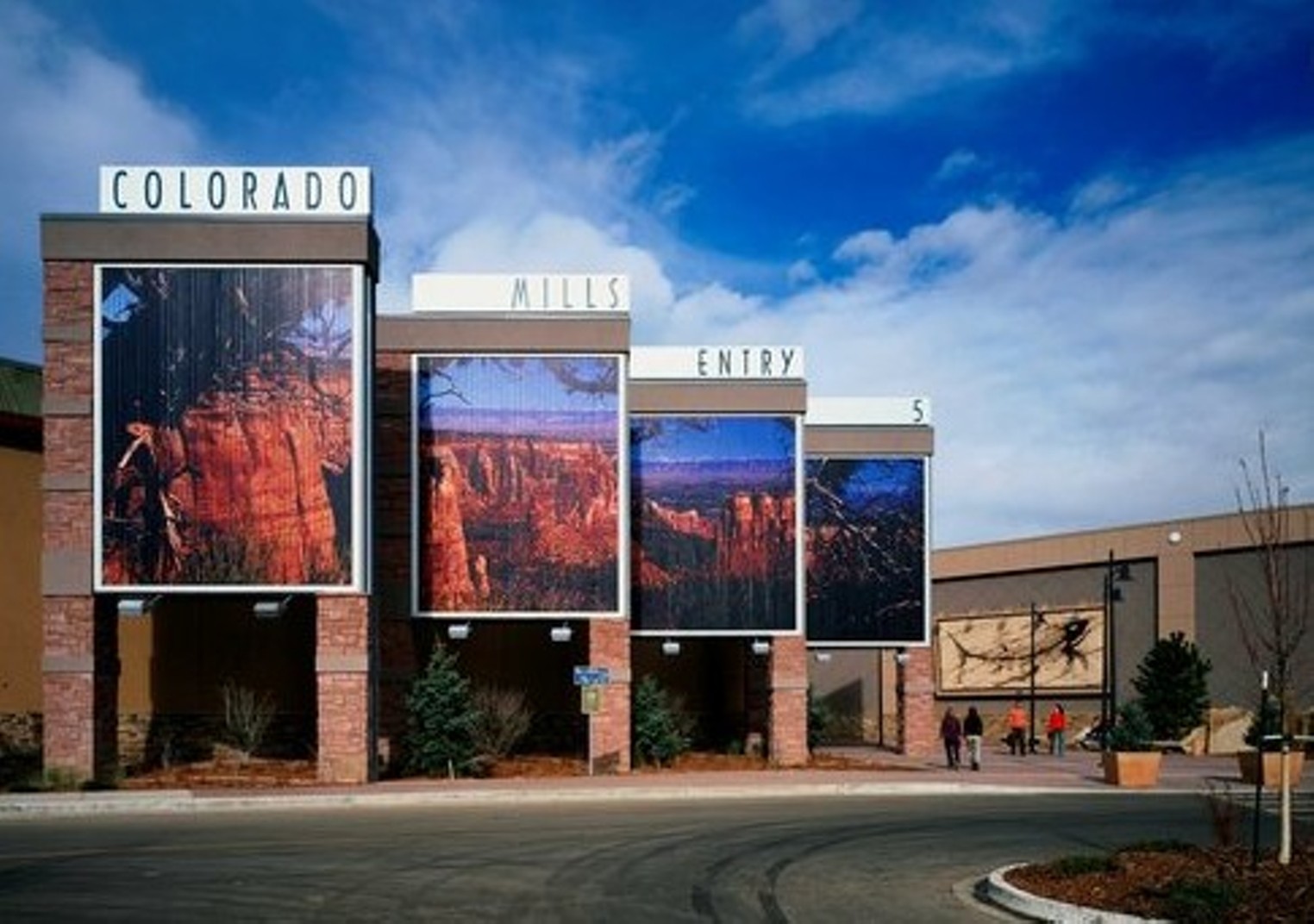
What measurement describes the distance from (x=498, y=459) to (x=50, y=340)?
34.1 ft

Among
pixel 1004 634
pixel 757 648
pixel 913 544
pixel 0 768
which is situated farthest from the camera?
pixel 1004 634

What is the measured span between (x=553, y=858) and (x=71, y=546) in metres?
17.0

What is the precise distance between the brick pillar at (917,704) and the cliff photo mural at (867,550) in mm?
745

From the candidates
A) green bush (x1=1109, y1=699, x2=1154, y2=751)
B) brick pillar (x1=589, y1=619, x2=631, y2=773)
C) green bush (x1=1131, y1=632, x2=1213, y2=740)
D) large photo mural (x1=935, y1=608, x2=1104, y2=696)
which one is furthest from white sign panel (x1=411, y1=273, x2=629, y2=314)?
large photo mural (x1=935, y1=608, x2=1104, y2=696)

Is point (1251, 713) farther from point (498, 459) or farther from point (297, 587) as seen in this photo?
point (297, 587)

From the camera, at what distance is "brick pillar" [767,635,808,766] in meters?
40.0

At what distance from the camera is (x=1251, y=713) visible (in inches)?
1853

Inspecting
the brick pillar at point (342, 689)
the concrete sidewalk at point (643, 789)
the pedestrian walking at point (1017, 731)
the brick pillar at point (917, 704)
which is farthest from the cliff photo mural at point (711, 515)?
the brick pillar at point (342, 689)

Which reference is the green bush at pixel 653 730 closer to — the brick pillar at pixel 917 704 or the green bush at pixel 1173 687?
the brick pillar at pixel 917 704

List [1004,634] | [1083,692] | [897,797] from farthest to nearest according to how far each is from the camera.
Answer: [1004,634] < [1083,692] < [897,797]

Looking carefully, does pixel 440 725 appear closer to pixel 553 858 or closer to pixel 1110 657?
Result: pixel 553 858

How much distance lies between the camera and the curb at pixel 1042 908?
1291 centimetres

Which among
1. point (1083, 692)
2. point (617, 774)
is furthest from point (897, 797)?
point (1083, 692)

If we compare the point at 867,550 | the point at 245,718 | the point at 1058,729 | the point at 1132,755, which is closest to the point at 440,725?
the point at 245,718
